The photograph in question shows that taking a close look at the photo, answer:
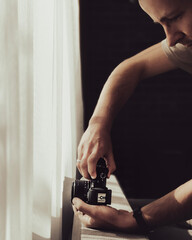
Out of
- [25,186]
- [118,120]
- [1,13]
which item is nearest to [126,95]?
[25,186]

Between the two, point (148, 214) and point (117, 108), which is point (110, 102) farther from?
point (148, 214)

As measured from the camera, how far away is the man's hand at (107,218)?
112 cm

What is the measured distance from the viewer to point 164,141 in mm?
3080

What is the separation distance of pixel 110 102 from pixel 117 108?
35 mm

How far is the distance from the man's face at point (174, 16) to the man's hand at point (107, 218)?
1.92 ft

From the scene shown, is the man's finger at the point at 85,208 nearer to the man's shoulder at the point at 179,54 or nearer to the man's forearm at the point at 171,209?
the man's forearm at the point at 171,209

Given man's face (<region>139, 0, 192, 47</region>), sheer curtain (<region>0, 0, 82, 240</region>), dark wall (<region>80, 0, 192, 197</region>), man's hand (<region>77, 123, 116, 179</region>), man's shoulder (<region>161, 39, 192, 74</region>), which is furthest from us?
dark wall (<region>80, 0, 192, 197</region>)

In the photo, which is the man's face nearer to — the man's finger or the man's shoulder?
the man's shoulder

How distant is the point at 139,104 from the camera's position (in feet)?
10.0

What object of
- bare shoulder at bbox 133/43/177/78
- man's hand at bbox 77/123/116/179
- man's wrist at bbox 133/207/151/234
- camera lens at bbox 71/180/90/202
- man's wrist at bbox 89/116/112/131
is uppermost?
bare shoulder at bbox 133/43/177/78

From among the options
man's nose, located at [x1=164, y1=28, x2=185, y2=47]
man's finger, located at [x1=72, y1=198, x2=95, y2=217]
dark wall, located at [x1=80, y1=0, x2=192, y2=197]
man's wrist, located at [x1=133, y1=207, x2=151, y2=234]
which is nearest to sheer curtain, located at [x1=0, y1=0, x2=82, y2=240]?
man's finger, located at [x1=72, y1=198, x2=95, y2=217]

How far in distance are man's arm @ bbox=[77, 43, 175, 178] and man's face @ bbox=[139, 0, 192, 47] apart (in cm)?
27

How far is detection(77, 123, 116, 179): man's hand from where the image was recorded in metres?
1.12

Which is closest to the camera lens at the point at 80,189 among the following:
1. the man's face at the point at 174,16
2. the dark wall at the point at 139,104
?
the man's face at the point at 174,16
